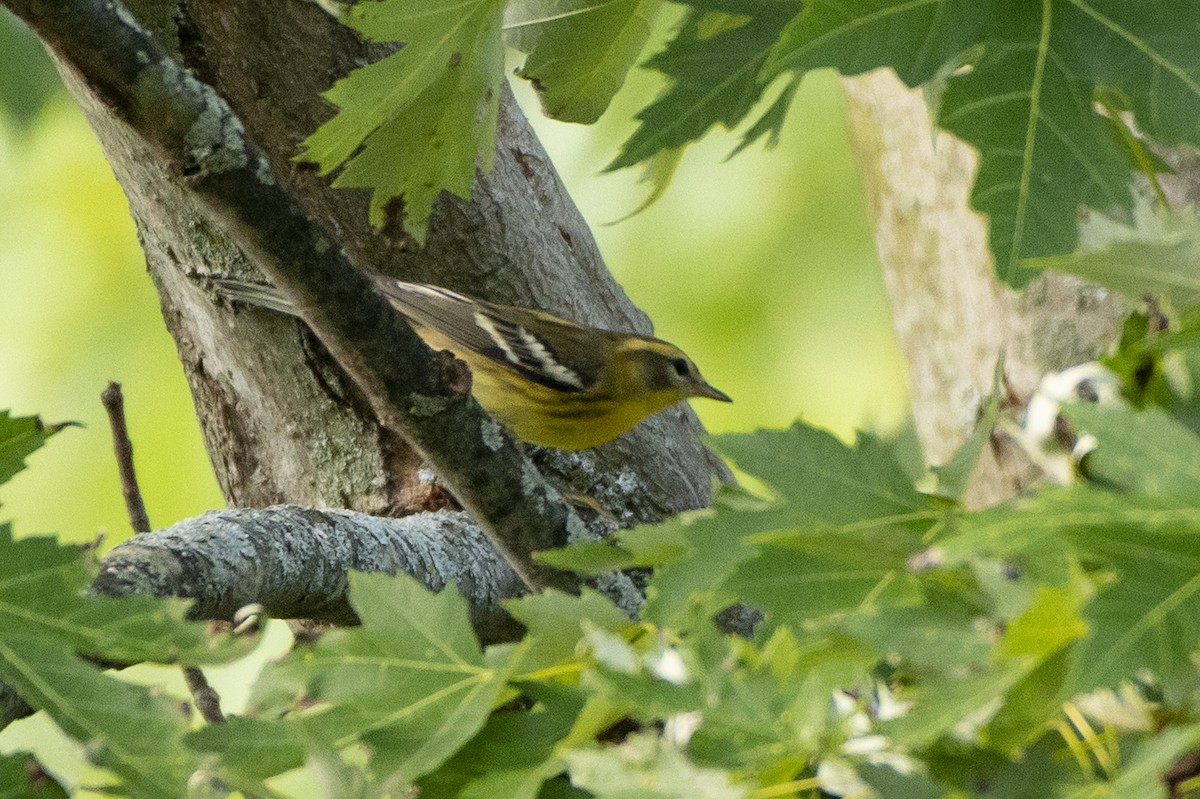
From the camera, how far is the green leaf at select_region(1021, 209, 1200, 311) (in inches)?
37.0

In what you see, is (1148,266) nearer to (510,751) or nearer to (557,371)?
(510,751)

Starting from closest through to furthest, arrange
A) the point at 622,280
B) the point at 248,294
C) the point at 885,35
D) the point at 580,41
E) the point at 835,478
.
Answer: the point at 835,478 → the point at 885,35 → the point at 580,41 → the point at 248,294 → the point at 622,280

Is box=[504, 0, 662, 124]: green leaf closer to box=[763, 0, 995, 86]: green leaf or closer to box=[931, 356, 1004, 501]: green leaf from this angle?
box=[763, 0, 995, 86]: green leaf

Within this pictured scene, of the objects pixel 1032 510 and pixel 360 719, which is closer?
pixel 1032 510

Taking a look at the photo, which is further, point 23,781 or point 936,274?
point 936,274

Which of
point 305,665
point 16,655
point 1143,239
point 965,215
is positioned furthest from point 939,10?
point 965,215

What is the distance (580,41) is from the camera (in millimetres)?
1939

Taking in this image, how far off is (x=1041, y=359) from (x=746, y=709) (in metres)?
2.95

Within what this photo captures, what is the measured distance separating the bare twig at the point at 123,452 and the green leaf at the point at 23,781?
824 millimetres

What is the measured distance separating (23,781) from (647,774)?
0.48 meters

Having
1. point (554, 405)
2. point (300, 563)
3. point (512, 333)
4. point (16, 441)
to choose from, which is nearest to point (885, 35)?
point (16, 441)

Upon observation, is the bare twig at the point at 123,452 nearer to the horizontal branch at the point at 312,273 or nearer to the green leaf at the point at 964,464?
the horizontal branch at the point at 312,273

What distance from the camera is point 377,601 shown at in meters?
1.02

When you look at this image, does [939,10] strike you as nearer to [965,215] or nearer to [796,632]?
[796,632]
